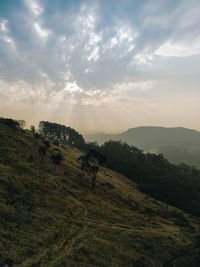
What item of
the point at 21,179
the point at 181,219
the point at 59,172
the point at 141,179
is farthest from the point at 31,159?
the point at 141,179

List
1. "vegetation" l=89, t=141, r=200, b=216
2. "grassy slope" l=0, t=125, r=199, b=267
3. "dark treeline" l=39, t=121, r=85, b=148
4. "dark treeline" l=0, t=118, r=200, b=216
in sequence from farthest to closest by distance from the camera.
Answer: "dark treeline" l=39, t=121, r=85, b=148 → "dark treeline" l=0, t=118, r=200, b=216 → "vegetation" l=89, t=141, r=200, b=216 → "grassy slope" l=0, t=125, r=199, b=267

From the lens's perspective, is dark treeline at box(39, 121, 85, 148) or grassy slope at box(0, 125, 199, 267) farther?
dark treeline at box(39, 121, 85, 148)

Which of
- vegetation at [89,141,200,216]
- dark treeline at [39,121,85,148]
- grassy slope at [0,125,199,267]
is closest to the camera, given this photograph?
grassy slope at [0,125,199,267]

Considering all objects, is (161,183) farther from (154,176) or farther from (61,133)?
(61,133)

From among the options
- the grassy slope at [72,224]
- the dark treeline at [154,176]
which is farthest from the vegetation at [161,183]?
the grassy slope at [72,224]

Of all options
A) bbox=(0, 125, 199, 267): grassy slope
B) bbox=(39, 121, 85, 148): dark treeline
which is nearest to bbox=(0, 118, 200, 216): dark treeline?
bbox=(39, 121, 85, 148): dark treeline

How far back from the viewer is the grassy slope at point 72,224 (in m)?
27.6

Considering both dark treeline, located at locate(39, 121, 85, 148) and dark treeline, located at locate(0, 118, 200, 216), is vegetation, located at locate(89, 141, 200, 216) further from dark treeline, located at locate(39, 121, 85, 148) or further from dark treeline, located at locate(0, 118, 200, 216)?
dark treeline, located at locate(39, 121, 85, 148)

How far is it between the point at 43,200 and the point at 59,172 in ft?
78.7

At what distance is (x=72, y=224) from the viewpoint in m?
36.9

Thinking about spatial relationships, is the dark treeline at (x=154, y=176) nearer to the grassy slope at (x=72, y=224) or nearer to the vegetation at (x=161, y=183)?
the vegetation at (x=161, y=183)

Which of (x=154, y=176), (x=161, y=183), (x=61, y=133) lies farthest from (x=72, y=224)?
(x=61, y=133)

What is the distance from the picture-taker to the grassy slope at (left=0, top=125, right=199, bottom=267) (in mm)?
27578

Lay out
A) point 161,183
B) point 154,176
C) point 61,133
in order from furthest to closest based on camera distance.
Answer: point 61,133 → point 154,176 → point 161,183
